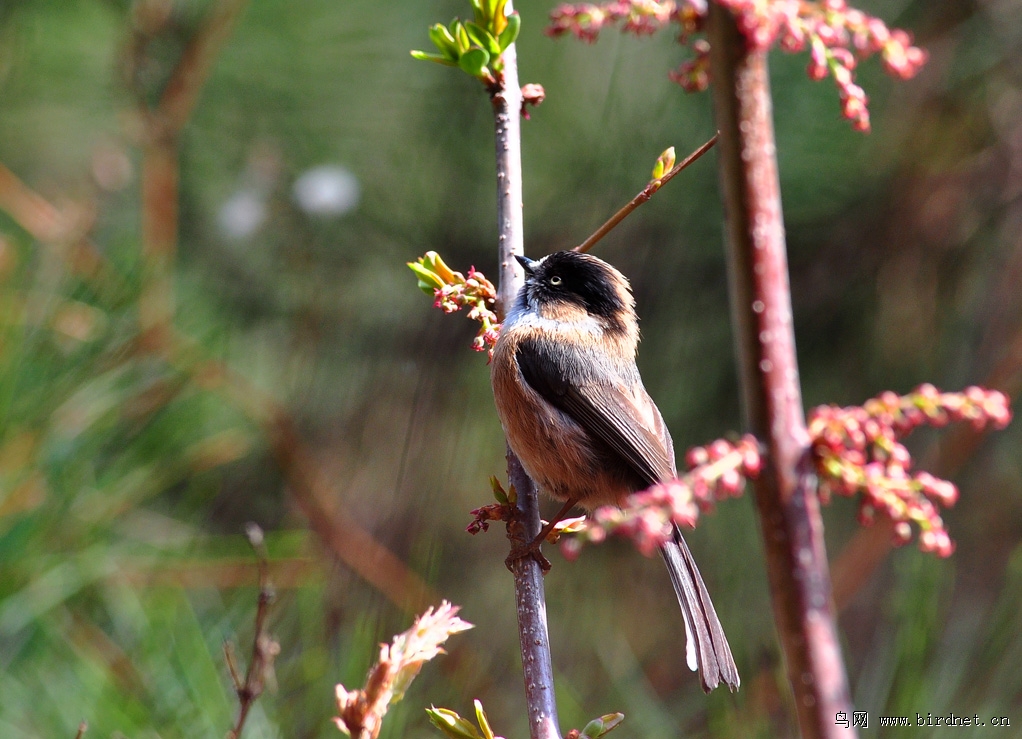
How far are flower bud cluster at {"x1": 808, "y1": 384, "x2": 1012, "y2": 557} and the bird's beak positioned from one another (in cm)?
85

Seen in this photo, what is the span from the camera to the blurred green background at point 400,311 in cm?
206

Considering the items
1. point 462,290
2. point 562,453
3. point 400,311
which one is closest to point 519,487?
point 462,290

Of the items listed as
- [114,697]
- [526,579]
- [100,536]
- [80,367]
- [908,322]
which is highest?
[908,322]

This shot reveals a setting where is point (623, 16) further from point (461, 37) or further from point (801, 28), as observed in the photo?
point (461, 37)

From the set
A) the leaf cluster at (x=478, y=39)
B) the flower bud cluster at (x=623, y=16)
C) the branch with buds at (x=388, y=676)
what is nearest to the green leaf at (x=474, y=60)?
the leaf cluster at (x=478, y=39)

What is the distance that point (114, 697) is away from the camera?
1634mm

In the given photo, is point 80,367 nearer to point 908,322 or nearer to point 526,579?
point 526,579

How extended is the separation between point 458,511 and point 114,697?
5.61 feet

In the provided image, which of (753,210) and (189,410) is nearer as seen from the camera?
(753,210)

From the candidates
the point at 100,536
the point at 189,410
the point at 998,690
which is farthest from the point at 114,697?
the point at 998,690

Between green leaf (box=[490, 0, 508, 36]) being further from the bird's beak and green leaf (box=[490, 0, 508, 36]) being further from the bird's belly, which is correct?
the bird's belly

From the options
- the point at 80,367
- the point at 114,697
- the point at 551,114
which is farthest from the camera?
the point at 551,114

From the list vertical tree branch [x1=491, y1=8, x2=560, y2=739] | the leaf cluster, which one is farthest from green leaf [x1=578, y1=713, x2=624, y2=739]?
the leaf cluster

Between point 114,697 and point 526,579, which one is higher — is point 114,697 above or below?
below
